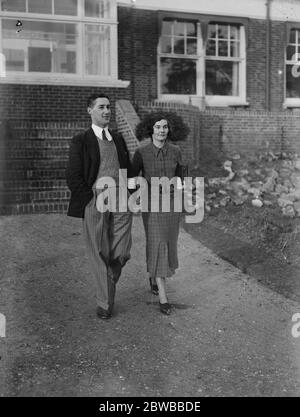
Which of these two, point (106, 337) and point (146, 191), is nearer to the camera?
point (106, 337)

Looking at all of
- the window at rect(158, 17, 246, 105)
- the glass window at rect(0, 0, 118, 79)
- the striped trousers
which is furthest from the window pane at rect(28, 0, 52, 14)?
the striped trousers

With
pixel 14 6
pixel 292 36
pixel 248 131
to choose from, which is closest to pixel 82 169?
pixel 14 6

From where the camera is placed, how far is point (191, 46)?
1402 centimetres

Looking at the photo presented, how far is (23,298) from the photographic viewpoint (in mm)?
4922

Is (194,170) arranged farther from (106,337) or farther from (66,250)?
(106,337)

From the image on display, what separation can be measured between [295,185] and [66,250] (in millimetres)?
4589

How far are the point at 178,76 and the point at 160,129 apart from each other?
9568mm

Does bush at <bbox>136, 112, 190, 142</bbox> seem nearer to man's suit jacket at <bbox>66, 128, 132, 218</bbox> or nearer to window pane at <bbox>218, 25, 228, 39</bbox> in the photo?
man's suit jacket at <bbox>66, 128, 132, 218</bbox>

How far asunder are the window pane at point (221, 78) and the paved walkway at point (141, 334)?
8826 millimetres

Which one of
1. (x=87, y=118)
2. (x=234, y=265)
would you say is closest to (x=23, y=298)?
(x=234, y=265)

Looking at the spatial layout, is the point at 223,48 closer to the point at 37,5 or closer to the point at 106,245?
the point at 37,5

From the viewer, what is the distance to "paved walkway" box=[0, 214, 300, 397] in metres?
3.33

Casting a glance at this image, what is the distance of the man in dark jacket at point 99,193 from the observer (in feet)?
14.6

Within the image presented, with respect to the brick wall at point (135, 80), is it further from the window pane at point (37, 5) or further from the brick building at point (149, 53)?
the window pane at point (37, 5)
